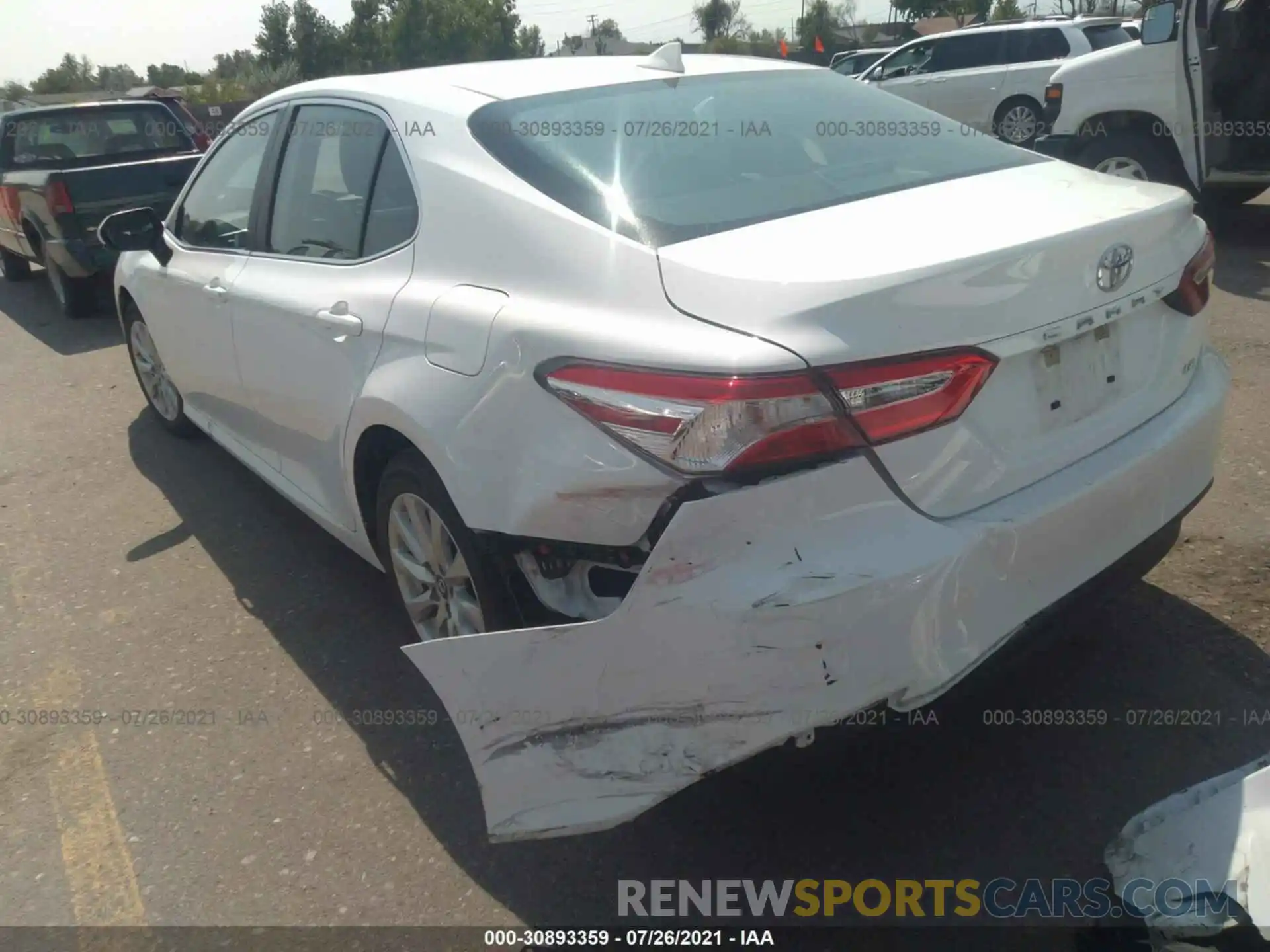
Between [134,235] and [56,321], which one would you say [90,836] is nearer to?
[134,235]

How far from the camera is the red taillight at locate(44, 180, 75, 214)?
818cm

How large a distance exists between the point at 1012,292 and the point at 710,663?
36.8 inches

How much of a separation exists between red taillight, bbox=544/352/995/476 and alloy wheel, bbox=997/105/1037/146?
13394 millimetres

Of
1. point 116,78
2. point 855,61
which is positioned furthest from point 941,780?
point 116,78

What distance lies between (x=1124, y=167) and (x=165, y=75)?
84476mm

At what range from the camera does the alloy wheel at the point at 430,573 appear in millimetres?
2689

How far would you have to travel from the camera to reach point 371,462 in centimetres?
299

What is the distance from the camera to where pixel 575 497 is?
2.09 metres

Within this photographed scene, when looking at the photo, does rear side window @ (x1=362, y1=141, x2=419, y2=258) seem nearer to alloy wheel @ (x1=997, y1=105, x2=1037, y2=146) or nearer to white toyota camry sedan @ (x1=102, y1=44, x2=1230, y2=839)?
white toyota camry sedan @ (x1=102, y1=44, x2=1230, y2=839)

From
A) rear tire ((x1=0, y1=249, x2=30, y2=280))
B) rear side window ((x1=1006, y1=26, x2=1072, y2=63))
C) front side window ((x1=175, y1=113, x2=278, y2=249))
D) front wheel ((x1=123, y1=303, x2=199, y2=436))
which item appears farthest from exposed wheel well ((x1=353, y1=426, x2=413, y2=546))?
rear side window ((x1=1006, y1=26, x2=1072, y2=63))

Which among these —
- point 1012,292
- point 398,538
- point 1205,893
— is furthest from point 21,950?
point 1012,292

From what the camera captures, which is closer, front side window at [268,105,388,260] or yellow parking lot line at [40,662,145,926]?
yellow parking lot line at [40,662,145,926]

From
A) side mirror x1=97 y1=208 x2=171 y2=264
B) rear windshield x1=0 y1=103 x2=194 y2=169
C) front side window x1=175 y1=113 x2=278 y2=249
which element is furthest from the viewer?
rear windshield x1=0 y1=103 x2=194 y2=169

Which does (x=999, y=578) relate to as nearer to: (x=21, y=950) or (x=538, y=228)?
(x=538, y=228)
